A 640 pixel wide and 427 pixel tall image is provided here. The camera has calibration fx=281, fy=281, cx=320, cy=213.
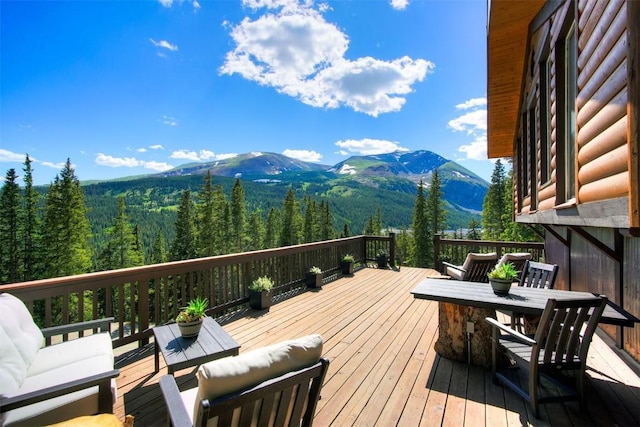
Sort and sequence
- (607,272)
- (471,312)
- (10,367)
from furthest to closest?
(607,272) → (471,312) → (10,367)

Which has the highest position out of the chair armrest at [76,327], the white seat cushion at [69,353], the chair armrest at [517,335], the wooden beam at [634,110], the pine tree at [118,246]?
the wooden beam at [634,110]

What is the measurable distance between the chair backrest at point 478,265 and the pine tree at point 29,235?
98.3ft

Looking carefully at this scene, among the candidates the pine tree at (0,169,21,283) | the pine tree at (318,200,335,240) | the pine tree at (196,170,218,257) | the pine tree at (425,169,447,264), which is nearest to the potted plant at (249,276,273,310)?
the pine tree at (0,169,21,283)

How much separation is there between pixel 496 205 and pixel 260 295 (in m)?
27.7

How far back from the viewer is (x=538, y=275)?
3.94 m

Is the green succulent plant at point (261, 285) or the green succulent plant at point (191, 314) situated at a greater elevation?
the green succulent plant at point (191, 314)

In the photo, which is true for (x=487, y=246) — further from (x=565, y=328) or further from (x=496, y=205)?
(x=496, y=205)

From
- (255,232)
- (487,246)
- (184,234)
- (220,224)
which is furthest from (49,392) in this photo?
(255,232)

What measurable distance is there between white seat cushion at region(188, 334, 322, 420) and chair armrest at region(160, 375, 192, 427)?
121mm

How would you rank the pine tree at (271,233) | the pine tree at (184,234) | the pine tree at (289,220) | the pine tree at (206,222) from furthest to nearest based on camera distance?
the pine tree at (271,233) → the pine tree at (289,220) → the pine tree at (206,222) → the pine tree at (184,234)

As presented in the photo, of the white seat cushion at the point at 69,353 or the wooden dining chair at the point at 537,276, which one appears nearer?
the white seat cushion at the point at 69,353

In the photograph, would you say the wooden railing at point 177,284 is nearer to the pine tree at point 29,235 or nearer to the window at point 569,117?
the window at point 569,117

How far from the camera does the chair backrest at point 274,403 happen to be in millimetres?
1146

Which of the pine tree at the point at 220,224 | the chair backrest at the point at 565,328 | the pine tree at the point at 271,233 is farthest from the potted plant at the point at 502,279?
the pine tree at the point at 271,233
